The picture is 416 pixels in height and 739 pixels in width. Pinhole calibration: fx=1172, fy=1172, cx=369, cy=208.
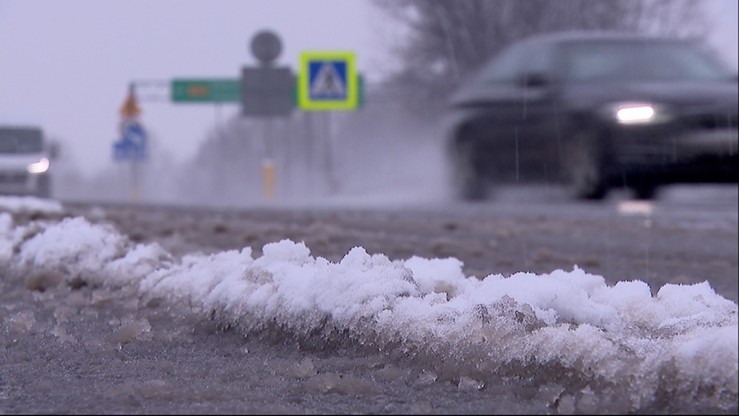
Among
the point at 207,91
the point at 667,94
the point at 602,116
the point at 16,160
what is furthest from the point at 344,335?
the point at 207,91

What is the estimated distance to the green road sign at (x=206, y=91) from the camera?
35344mm

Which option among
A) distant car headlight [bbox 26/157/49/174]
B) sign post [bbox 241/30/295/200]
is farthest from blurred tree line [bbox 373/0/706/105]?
Answer: distant car headlight [bbox 26/157/49/174]

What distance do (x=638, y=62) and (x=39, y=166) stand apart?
11.3 m

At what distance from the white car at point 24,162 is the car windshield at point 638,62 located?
10.5 meters

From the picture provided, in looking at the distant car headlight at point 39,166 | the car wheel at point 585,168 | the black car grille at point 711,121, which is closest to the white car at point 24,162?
the distant car headlight at point 39,166

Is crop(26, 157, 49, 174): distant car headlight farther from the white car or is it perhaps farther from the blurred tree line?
the blurred tree line

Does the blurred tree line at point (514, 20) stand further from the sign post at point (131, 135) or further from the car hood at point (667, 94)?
the car hood at point (667, 94)

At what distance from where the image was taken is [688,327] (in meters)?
2.60

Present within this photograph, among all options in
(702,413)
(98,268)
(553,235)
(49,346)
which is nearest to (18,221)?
(98,268)

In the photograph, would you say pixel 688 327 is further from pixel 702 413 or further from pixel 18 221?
pixel 18 221

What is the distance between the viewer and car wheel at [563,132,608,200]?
8.86m

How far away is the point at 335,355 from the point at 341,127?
185 ft

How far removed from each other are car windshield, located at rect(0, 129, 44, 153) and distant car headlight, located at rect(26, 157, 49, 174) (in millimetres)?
454

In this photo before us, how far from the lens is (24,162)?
58.4 ft
